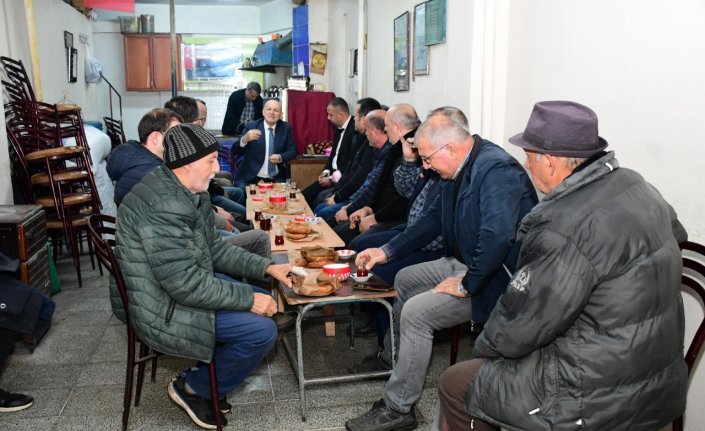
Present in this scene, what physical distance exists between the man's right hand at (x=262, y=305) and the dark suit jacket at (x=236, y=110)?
6836mm

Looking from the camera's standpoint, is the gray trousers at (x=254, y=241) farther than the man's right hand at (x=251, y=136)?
No

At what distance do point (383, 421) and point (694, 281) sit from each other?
135cm

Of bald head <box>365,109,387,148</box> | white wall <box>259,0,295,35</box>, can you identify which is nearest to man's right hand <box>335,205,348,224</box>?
bald head <box>365,109,387,148</box>

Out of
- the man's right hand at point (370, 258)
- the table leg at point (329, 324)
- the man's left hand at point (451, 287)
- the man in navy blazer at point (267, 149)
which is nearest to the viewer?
the man's left hand at point (451, 287)

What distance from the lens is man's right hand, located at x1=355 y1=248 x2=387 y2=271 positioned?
3.05m

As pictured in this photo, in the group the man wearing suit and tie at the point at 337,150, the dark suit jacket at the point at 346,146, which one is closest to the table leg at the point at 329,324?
the man wearing suit and tie at the point at 337,150

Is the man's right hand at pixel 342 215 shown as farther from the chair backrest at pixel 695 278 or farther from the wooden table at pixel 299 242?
the chair backrest at pixel 695 278

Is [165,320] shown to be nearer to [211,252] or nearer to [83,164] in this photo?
[211,252]

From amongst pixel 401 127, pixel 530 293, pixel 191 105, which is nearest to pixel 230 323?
pixel 530 293

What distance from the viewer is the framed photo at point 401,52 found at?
543 cm

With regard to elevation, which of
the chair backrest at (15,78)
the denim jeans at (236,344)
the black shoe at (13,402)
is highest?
the chair backrest at (15,78)

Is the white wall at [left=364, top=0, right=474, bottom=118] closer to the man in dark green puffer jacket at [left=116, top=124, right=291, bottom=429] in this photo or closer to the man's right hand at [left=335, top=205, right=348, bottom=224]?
the man's right hand at [left=335, top=205, right=348, bottom=224]

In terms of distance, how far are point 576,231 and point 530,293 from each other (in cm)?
21

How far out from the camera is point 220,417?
8.82 feet
